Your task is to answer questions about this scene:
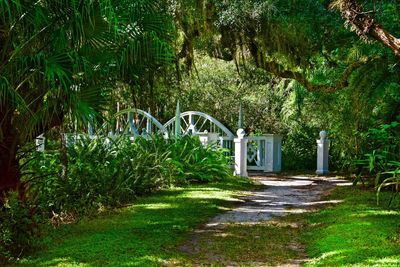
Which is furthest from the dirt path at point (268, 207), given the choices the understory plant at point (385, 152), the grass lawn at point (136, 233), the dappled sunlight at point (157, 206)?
the understory plant at point (385, 152)

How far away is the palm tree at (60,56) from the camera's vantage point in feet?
20.5

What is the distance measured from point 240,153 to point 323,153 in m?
3.00

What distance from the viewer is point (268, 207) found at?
9711mm

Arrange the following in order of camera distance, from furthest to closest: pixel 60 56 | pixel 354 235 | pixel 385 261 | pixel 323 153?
pixel 323 153 → pixel 354 235 → pixel 60 56 → pixel 385 261

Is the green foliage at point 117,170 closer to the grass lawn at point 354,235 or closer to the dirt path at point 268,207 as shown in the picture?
the dirt path at point 268,207

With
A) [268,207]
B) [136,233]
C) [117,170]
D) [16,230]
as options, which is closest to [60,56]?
[16,230]

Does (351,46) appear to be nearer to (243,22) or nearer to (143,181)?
(243,22)

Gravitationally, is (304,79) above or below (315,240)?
above

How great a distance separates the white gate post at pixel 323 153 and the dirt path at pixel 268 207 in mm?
988

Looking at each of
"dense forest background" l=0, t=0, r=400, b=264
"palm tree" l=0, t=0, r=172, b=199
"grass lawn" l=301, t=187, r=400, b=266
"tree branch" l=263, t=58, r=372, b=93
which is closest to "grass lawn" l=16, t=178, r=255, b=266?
"dense forest background" l=0, t=0, r=400, b=264

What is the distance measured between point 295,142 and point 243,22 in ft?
25.8

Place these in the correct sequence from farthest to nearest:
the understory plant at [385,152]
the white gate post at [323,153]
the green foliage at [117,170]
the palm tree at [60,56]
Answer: the white gate post at [323,153], the green foliage at [117,170], the understory plant at [385,152], the palm tree at [60,56]

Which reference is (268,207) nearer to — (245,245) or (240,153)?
(245,245)

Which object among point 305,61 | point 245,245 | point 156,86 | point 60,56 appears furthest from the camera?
point 156,86
